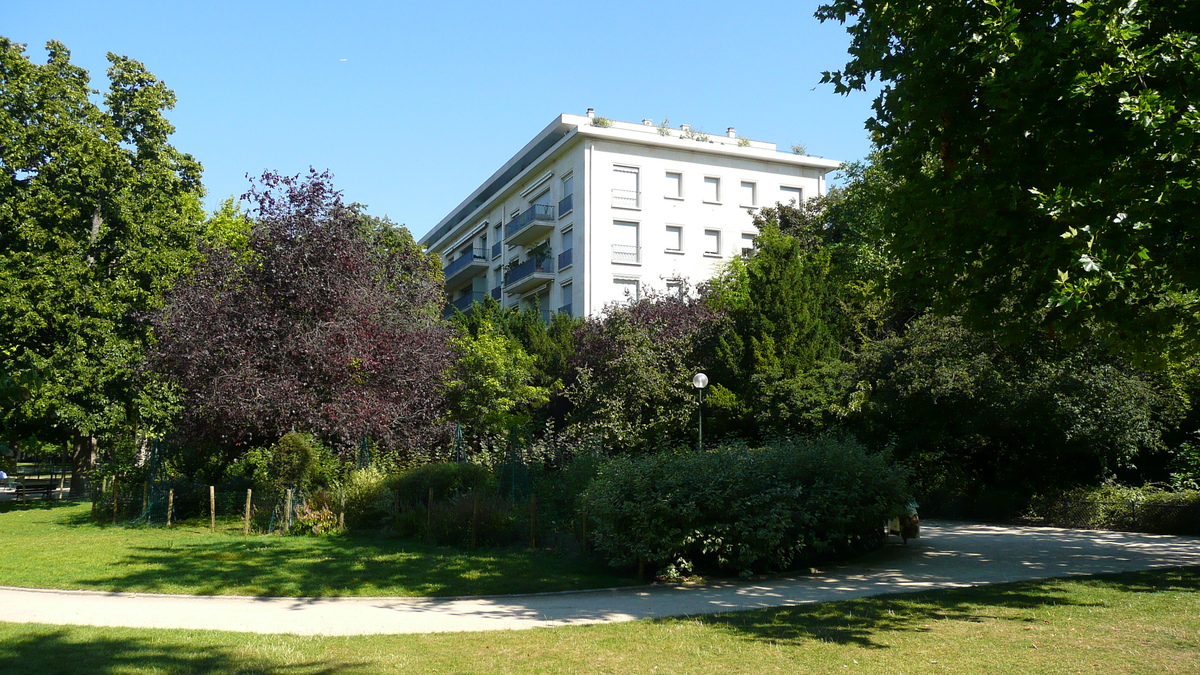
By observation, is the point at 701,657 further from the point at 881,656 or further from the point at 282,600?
the point at 282,600

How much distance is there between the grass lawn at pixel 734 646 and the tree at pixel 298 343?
34.7 feet

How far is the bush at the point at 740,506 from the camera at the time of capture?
→ 11.7 metres

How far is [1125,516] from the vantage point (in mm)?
19203

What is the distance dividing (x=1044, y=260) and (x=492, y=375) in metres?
22.6

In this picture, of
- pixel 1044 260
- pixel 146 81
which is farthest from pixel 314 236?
pixel 1044 260

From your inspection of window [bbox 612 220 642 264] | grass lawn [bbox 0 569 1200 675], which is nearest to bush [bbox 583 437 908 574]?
grass lawn [bbox 0 569 1200 675]

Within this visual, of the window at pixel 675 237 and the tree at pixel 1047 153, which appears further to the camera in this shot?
the window at pixel 675 237

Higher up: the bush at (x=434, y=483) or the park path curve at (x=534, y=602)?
the bush at (x=434, y=483)

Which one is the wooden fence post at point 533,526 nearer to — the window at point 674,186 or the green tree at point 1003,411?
the green tree at point 1003,411

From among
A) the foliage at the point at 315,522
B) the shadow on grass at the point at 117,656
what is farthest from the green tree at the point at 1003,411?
the shadow on grass at the point at 117,656

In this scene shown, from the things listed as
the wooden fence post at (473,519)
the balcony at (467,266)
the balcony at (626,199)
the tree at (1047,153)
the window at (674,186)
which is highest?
the window at (674,186)

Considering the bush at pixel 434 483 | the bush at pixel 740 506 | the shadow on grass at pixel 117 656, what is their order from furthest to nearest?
1. the bush at pixel 434 483
2. the bush at pixel 740 506
3. the shadow on grass at pixel 117 656

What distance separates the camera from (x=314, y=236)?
20.3m

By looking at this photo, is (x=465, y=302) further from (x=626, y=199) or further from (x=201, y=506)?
(x=201, y=506)
